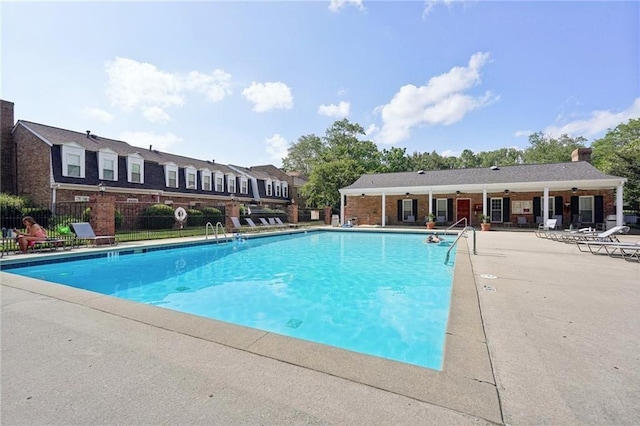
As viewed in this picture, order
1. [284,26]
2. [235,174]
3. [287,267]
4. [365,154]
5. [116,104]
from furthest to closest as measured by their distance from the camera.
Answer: [365,154] → [235,174] → [116,104] → [284,26] → [287,267]

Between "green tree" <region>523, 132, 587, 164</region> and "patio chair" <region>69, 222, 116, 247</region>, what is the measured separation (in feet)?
168

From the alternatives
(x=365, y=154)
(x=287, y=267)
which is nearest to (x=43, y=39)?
(x=287, y=267)

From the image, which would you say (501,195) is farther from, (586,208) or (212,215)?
(212,215)

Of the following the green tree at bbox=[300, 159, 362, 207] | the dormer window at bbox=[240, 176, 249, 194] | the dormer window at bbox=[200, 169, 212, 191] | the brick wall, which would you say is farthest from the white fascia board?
the green tree at bbox=[300, 159, 362, 207]

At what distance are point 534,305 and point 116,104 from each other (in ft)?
50.9

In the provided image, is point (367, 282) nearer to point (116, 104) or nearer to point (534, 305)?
point (534, 305)

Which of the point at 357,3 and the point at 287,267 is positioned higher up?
the point at 357,3

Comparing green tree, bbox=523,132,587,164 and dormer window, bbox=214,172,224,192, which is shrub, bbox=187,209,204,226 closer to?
dormer window, bbox=214,172,224,192

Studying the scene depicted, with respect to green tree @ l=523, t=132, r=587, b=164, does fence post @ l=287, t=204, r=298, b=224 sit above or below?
below

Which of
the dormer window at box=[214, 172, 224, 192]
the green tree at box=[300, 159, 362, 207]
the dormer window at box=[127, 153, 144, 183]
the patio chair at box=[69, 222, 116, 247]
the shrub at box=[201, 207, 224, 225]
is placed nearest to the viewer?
the patio chair at box=[69, 222, 116, 247]

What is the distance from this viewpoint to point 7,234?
31.1ft

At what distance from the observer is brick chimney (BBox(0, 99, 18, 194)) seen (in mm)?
17453

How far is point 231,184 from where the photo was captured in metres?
28.1

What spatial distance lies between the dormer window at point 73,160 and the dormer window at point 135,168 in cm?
265
